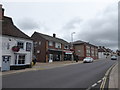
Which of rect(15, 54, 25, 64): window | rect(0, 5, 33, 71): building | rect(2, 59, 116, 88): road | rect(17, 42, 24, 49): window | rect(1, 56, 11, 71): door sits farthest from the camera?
rect(17, 42, 24, 49): window

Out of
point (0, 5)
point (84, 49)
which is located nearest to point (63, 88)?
point (0, 5)

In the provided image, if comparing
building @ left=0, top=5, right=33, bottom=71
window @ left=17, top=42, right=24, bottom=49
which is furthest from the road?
window @ left=17, top=42, right=24, bottom=49

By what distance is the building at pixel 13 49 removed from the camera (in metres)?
17.1

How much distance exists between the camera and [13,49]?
706 inches

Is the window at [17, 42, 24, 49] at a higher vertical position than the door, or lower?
higher

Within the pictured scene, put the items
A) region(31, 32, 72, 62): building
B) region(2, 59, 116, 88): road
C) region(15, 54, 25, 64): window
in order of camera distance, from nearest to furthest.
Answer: region(2, 59, 116, 88): road < region(15, 54, 25, 64): window < region(31, 32, 72, 62): building

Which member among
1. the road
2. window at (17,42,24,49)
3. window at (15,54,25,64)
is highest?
window at (17,42,24,49)

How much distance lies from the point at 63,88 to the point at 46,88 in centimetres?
100

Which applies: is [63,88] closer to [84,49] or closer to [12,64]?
[12,64]

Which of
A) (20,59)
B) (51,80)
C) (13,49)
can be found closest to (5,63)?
(13,49)

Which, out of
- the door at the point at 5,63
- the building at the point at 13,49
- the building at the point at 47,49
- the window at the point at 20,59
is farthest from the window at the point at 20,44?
the building at the point at 47,49

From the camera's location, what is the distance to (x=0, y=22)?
18.7 meters

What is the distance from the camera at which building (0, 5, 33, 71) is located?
672 inches

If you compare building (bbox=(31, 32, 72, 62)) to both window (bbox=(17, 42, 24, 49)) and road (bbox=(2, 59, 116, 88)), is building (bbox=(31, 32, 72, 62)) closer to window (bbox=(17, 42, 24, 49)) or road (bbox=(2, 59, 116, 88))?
window (bbox=(17, 42, 24, 49))
